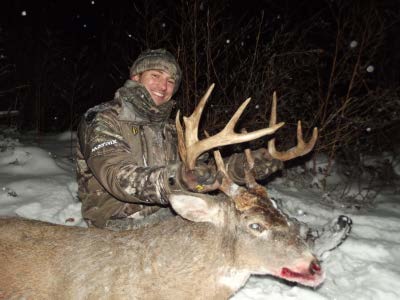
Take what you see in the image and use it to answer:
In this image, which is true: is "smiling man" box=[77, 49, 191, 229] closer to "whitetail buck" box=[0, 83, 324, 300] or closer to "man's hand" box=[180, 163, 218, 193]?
"man's hand" box=[180, 163, 218, 193]

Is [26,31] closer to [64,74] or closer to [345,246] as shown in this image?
[64,74]

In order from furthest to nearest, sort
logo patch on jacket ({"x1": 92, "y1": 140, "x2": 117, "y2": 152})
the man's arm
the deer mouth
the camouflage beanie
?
the camouflage beanie, logo patch on jacket ({"x1": 92, "y1": 140, "x2": 117, "y2": 152}), the man's arm, the deer mouth

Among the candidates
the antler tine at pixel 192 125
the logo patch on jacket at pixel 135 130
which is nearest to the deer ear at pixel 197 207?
the antler tine at pixel 192 125

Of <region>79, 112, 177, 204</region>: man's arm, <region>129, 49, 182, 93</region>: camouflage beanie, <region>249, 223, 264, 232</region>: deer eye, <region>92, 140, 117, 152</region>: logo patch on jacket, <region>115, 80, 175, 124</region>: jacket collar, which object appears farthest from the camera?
<region>129, 49, 182, 93</region>: camouflage beanie

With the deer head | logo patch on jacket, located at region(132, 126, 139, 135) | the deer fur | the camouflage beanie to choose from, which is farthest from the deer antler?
the camouflage beanie

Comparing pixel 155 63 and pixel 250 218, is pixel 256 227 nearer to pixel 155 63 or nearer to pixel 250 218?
pixel 250 218

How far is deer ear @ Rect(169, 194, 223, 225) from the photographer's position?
2535 millimetres

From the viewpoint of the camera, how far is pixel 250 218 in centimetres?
265

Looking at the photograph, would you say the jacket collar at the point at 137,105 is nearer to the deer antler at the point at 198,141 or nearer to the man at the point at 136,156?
the man at the point at 136,156

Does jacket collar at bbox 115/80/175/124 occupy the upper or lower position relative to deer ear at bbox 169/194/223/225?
upper

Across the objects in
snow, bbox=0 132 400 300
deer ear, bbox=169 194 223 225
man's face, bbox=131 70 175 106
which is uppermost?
man's face, bbox=131 70 175 106

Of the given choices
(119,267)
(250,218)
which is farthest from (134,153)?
(250,218)

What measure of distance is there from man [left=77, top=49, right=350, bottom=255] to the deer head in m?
0.14

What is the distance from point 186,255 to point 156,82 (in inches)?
85.2
